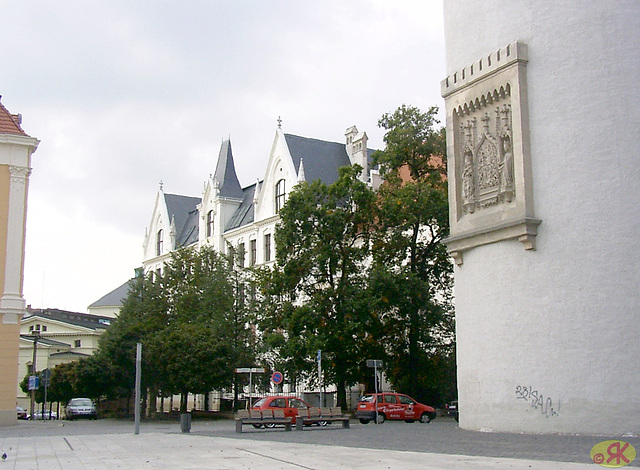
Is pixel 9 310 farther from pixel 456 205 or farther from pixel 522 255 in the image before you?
pixel 522 255

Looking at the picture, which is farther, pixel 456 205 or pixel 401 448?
pixel 456 205

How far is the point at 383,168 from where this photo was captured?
41562 millimetres

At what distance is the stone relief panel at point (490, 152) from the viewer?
75.4 ft

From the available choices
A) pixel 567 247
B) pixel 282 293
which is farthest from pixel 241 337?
pixel 567 247

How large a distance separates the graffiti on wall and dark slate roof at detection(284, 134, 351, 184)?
39.5 metres

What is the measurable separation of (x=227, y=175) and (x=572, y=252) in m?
55.7

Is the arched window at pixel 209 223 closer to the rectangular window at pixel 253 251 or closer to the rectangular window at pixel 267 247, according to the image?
the rectangular window at pixel 253 251

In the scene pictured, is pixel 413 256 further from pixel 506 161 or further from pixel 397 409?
pixel 506 161

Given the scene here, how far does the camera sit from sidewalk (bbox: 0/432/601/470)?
45.2 ft

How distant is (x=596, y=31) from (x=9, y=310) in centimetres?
2646

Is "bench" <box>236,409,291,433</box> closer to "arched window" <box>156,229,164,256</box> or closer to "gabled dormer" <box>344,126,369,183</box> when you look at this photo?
"gabled dormer" <box>344,126,369,183</box>

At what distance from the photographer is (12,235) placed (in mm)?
36469

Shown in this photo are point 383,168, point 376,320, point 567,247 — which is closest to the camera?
point 567,247

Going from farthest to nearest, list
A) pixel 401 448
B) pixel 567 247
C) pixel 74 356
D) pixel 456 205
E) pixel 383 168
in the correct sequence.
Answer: pixel 74 356 → pixel 383 168 → pixel 456 205 → pixel 567 247 → pixel 401 448
